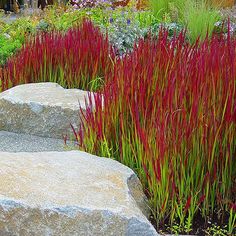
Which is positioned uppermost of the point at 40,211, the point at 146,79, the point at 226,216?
the point at 146,79

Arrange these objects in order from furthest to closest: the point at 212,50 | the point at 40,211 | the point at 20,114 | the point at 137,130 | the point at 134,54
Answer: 1. the point at 20,114
2. the point at 134,54
3. the point at 212,50
4. the point at 137,130
5. the point at 40,211

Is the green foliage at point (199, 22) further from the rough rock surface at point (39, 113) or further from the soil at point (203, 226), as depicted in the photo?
the soil at point (203, 226)

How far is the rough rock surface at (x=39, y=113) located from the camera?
4520 mm

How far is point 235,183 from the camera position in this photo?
9.61ft

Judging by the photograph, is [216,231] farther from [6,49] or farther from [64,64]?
[6,49]

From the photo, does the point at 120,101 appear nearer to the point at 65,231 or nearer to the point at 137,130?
the point at 137,130

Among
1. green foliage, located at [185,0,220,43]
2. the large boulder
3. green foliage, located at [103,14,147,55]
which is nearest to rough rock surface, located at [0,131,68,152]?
the large boulder

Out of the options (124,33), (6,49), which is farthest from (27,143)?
(124,33)

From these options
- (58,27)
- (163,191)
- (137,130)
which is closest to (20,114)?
(137,130)

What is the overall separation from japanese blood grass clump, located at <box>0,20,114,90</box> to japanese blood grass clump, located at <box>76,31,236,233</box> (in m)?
2.01

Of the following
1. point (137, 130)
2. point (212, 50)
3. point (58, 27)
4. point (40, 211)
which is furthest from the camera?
point (58, 27)

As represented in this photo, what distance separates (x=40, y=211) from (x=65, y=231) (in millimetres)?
132

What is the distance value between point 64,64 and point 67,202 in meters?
3.10

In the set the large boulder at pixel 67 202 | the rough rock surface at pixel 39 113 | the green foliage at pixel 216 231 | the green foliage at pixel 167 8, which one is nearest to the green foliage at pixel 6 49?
the rough rock surface at pixel 39 113
